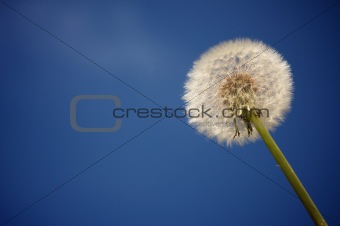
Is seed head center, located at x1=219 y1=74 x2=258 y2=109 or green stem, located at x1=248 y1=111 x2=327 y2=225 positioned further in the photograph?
seed head center, located at x1=219 y1=74 x2=258 y2=109

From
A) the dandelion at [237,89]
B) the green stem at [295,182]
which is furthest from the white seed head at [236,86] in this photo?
the green stem at [295,182]

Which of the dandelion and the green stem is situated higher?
the dandelion

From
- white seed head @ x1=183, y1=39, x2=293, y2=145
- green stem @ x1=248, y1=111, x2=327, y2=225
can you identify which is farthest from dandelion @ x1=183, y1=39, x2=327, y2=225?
green stem @ x1=248, y1=111, x2=327, y2=225

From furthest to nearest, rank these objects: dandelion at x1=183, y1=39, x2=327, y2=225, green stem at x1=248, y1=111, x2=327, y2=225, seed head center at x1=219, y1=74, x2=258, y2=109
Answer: dandelion at x1=183, y1=39, x2=327, y2=225, seed head center at x1=219, y1=74, x2=258, y2=109, green stem at x1=248, y1=111, x2=327, y2=225

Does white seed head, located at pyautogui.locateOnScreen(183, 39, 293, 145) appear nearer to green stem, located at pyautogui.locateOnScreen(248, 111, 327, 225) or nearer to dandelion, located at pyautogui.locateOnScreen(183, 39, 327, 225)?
dandelion, located at pyautogui.locateOnScreen(183, 39, 327, 225)

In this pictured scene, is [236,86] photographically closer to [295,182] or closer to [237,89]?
[237,89]

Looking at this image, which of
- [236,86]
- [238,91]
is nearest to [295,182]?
[238,91]

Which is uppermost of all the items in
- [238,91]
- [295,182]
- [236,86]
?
[236,86]

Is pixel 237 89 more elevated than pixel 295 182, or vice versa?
pixel 237 89
